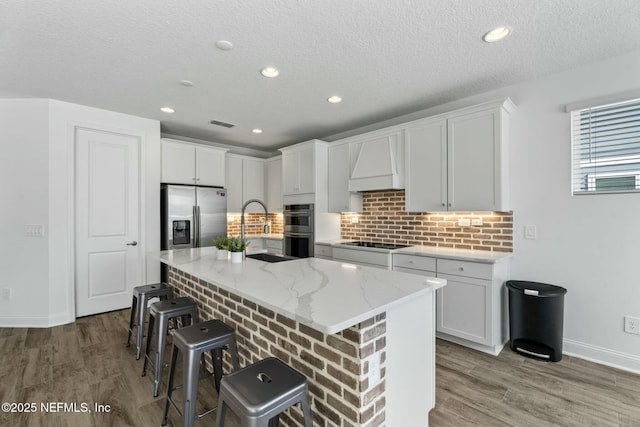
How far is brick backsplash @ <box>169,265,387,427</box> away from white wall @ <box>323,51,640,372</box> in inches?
93.6

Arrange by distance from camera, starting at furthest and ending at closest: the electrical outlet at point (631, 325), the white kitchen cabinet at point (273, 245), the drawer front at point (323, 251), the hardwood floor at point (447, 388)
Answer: the white kitchen cabinet at point (273, 245) < the drawer front at point (323, 251) < the electrical outlet at point (631, 325) < the hardwood floor at point (447, 388)

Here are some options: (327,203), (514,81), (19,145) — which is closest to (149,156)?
(19,145)

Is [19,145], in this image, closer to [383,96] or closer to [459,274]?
[383,96]

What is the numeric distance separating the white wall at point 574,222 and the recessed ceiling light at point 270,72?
2.27 metres

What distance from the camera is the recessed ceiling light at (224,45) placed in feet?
7.17

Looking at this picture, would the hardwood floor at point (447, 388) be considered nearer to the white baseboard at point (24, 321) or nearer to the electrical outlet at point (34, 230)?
the white baseboard at point (24, 321)

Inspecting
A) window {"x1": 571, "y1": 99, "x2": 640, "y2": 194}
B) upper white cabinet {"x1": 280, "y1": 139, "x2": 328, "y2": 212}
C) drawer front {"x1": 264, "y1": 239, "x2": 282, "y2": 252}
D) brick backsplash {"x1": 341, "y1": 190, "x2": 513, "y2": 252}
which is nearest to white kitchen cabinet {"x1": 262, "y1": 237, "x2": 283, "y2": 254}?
drawer front {"x1": 264, "y1": 239, "x2": 282, "y2": 252}

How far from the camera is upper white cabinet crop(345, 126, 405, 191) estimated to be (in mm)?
3580

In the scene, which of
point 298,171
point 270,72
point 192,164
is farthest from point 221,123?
point 270,72

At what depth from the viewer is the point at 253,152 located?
5.93 m

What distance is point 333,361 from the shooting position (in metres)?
1.38

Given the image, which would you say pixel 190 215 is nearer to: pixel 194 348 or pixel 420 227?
pixel 194 348

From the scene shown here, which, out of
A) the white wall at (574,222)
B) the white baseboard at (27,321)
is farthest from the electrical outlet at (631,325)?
the white baseboard at (27,321)

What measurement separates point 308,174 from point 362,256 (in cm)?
156
